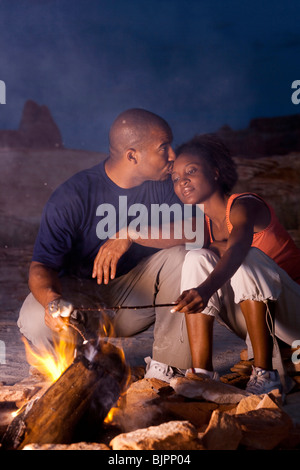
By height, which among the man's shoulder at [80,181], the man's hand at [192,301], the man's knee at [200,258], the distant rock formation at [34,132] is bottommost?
the man's hand at [192,301]

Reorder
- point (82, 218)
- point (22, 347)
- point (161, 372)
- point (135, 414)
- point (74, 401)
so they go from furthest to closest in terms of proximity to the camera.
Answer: point (22, 347) < point (82, 218) < point (161, 372) < point (135, 414) < point (74, 401)

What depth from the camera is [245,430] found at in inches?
67.0

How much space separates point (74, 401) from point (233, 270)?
3.04ft

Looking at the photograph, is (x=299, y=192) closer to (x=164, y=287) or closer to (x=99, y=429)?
(x=164, y=287)

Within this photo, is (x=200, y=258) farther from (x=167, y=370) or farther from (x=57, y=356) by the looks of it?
(x=57, y=356)

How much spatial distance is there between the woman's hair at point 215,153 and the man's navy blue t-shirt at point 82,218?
0.41 metres

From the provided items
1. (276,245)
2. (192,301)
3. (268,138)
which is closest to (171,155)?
(276,245)

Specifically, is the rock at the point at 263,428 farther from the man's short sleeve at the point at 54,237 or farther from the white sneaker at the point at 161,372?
the man's short sleeve at the point at 54,237

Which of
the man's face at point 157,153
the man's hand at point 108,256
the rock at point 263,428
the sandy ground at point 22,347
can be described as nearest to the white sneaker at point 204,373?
the rock at point 263,428

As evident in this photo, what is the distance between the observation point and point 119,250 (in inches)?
106

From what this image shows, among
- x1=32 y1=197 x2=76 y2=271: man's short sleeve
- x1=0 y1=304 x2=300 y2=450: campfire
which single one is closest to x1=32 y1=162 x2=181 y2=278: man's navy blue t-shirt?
x1=32 y1=197 x2=76 y2=271: man's short sleeve

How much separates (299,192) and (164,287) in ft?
28.0

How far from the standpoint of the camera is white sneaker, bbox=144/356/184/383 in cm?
252

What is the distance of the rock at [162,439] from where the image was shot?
1562 mm
